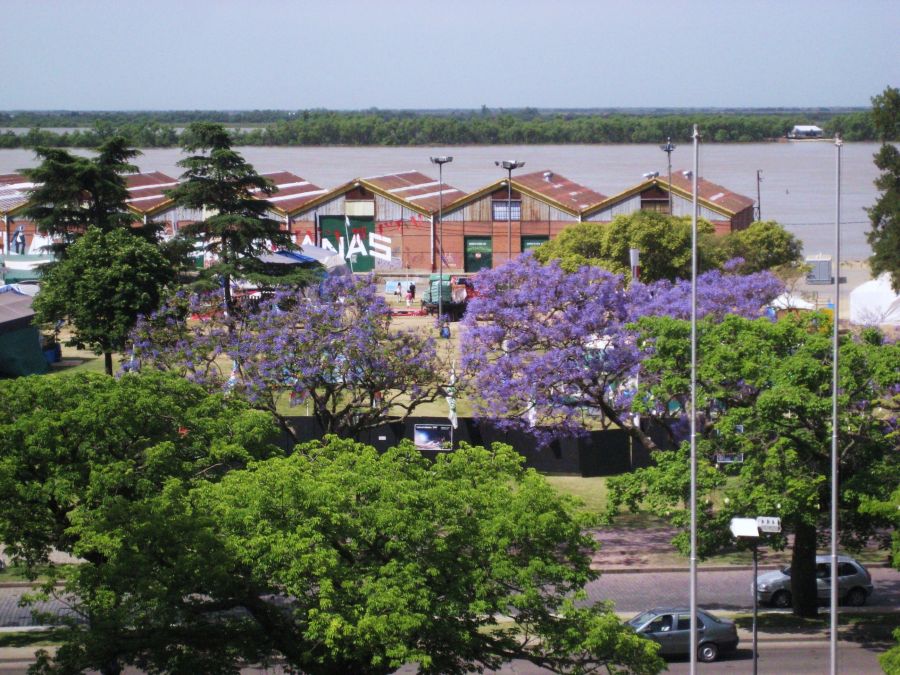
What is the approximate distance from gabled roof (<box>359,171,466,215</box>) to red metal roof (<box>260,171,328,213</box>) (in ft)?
10.8

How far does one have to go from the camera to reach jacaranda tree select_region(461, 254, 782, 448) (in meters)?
25.5

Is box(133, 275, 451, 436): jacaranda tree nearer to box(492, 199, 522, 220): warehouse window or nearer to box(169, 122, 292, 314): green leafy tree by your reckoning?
box(169, 122, 292, 314): green leafy tree

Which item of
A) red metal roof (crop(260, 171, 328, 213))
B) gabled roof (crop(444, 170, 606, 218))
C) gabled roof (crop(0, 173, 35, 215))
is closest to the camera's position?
gabled roof (crop(444, 170, 606, 218))

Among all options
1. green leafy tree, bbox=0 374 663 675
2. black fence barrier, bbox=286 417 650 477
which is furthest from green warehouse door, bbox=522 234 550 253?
green leafy tree, bbox=0 374 663 675

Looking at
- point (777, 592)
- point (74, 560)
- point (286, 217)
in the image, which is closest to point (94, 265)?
point (74, 560)

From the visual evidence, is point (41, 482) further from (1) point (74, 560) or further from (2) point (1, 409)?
(1) point (74, 560)

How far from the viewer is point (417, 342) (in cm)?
2634

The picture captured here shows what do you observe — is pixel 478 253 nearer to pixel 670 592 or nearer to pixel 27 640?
pixel 670 592

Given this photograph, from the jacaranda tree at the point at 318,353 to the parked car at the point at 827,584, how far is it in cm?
808

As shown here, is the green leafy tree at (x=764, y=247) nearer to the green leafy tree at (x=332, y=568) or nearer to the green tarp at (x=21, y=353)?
the green tarp at (x=21, y=353)

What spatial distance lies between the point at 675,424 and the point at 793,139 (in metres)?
10.2

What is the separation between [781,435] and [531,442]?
35.5ft

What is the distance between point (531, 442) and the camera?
29.5 m

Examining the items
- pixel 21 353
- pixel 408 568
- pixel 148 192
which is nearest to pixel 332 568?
pixel 408 568
